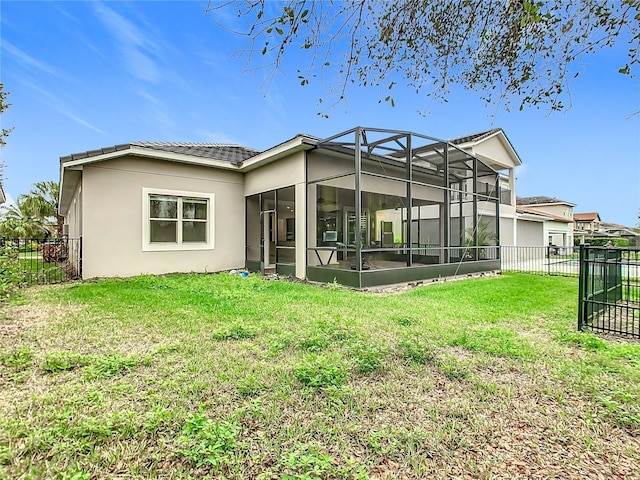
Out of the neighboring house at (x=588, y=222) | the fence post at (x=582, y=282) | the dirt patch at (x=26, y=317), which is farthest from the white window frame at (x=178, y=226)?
the neighboring house at (x=588, y=222)

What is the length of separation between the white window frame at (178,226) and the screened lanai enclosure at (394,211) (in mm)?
3618

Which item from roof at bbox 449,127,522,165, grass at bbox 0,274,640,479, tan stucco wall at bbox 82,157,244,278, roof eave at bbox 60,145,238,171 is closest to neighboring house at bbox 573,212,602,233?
Answer: roof at bbox 449,127,522,165

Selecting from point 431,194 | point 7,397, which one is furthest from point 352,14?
point 431,194

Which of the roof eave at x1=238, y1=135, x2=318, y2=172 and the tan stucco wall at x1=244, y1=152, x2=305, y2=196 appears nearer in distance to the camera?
the roof eave at x1=238, y1=135, x2=318, y2=172

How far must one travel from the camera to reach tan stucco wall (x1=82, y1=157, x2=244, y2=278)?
336 inches

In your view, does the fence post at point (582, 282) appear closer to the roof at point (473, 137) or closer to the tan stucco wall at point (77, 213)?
the tan stucco wall at point (77, 213)

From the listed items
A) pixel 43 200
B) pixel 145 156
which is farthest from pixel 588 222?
pixel 43 200

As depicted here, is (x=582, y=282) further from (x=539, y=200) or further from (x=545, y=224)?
(x=539, y=200)

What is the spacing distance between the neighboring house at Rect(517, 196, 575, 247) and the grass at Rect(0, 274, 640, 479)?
63.2 ft

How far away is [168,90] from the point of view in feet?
39.4

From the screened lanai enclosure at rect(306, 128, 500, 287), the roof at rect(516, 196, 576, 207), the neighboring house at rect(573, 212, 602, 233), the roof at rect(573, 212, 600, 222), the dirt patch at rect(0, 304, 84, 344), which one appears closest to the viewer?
the dirt patch at rect(0, 304, 84, 344)

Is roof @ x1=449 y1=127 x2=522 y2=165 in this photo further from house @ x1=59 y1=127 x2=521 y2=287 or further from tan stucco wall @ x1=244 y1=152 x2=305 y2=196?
tan stucco wall @ x1=244 y1=152 x2=305 y2=196

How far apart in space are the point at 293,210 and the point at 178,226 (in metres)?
Answer: 3.67

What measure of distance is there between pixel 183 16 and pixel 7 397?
5.71 m
